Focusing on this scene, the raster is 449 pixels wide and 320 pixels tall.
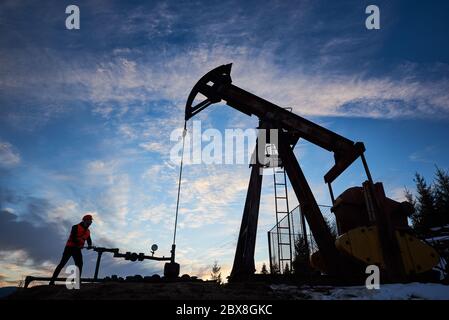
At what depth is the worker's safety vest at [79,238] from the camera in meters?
6.32

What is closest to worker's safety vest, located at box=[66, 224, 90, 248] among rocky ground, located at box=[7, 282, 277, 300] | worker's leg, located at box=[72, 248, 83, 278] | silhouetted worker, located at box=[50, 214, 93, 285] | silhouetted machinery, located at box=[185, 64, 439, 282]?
silhouetted worker, located at box=[50, 214, 93, 285]

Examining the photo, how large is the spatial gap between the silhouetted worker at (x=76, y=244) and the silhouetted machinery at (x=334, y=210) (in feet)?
12.0

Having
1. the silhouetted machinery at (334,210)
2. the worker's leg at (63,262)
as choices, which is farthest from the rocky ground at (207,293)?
the worker's leg at (63,262)

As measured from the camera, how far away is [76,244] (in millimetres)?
6352

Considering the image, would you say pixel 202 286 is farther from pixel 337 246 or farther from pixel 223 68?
pixel 223 68

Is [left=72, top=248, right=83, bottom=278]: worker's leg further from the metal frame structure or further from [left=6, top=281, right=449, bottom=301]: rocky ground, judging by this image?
the metal frame structure

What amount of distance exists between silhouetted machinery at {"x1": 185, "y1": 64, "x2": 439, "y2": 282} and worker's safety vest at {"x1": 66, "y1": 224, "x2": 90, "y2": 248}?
368 cm

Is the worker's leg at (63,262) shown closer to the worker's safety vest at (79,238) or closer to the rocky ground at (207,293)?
the worker's safety vest at (79,238)

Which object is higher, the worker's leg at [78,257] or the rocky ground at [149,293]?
the worker's leg at [78,257]

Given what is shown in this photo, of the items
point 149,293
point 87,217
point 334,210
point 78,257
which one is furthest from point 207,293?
point 334,210

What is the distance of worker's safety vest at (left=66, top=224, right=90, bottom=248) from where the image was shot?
6322 millimetres
